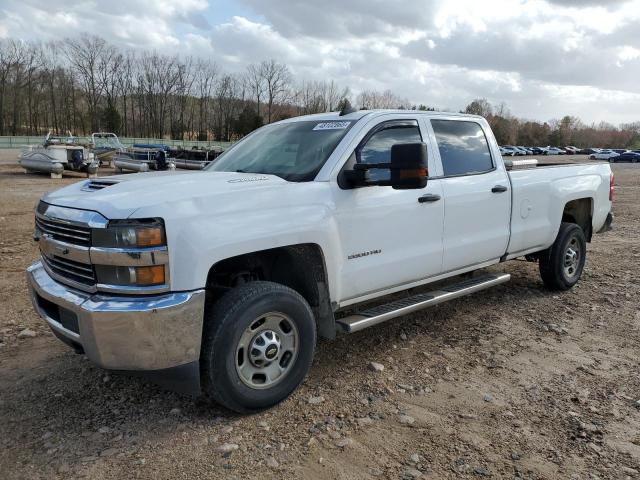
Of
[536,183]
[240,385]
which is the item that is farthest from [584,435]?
[536,183]

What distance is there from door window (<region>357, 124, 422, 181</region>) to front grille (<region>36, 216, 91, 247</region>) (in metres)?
1.95

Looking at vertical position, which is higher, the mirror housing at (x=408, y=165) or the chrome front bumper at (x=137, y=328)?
the mirror housing at (x=408, y=165)

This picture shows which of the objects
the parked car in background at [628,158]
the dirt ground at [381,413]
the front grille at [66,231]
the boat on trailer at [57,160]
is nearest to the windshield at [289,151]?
the front grille at [66,231]

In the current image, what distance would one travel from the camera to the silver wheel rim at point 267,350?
3246 millimetres

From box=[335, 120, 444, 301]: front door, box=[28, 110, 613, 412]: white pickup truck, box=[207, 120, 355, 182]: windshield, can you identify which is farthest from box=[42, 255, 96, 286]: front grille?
box=[335, 120, 444, 301]: front door

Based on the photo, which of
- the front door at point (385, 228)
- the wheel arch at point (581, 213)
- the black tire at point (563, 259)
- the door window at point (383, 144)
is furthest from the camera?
the wheel arch at point (581, 213)

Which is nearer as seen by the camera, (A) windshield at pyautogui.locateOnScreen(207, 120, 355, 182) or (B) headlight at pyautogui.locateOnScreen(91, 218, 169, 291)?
(B) headlight at pyautogui.locateOnScreen(91, 218, 169, 291)

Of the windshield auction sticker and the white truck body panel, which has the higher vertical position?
the windshield auction sticker

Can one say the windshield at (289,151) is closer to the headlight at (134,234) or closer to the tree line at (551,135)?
the headlight at (134,234)

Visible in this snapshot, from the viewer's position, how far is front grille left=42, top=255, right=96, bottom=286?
2986 mm

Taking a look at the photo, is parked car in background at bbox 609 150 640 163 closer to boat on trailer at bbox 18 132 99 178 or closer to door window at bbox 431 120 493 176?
boat on trailer at bbox 18 132 99 178

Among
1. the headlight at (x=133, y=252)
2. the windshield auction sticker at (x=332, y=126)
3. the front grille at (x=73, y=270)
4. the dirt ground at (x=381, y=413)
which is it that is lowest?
the dirt ground at (x=381, y=413)

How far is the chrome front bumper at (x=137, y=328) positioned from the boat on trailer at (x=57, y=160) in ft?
71.4

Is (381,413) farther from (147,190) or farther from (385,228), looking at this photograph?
(147,190)
